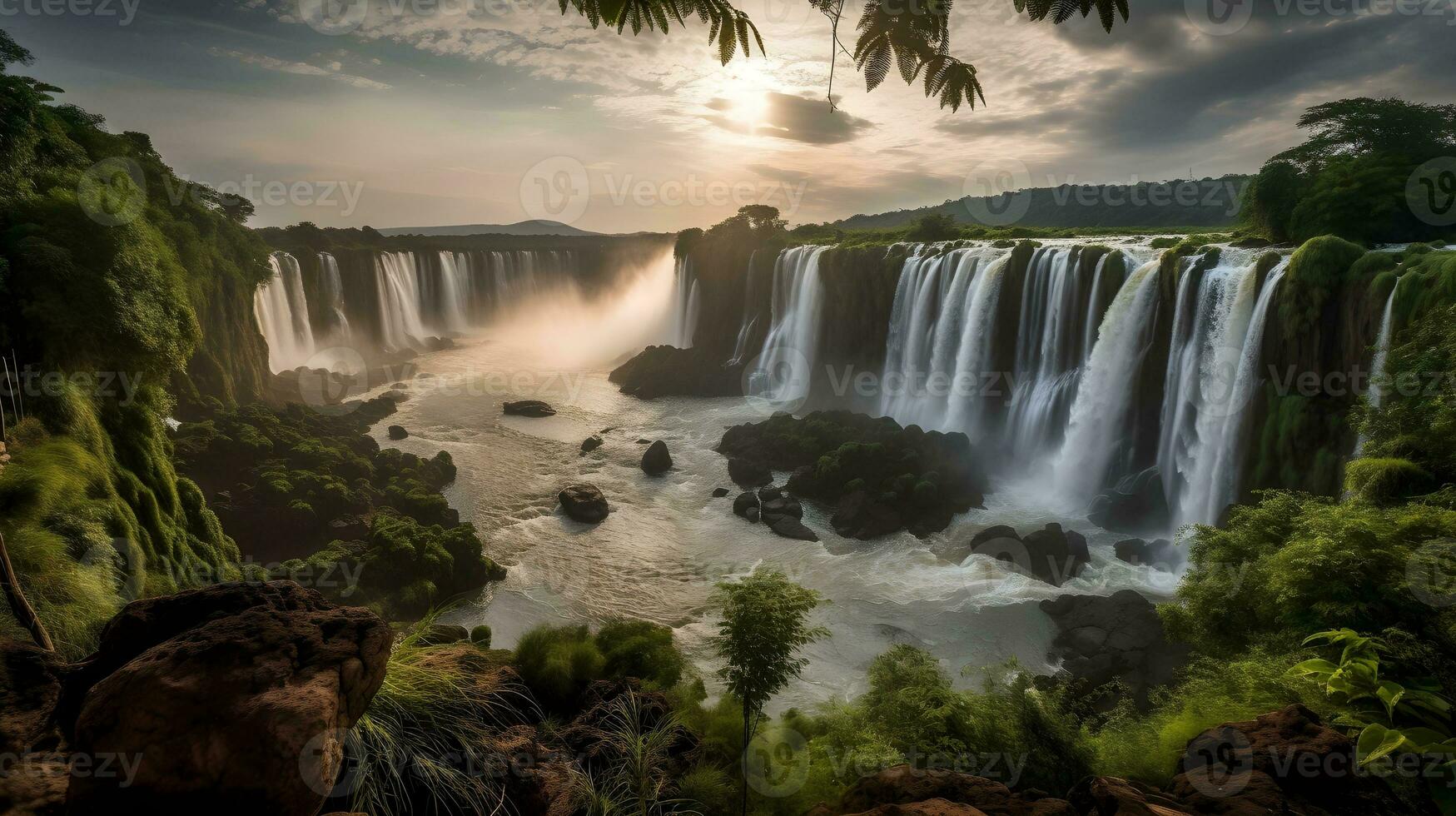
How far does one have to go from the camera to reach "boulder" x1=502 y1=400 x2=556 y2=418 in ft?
106

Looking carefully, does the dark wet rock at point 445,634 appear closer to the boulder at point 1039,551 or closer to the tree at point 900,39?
the tree at point 900,39

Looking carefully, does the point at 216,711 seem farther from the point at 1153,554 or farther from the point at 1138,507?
the point at 1138,507

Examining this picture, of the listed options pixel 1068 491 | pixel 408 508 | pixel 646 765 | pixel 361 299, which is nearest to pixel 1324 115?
pixel 1068 491

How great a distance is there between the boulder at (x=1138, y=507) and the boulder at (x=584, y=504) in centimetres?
1568

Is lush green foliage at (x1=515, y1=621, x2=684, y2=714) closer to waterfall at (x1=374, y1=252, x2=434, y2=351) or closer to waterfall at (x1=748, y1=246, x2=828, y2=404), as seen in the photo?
waterfall at (x1=748, y1=246, x2=828, y2=404)

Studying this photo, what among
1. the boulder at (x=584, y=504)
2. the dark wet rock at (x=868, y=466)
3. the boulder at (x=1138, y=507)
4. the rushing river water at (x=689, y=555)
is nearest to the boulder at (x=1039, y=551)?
the rushing river water at (x=689, y=555)

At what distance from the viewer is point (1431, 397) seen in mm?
8812

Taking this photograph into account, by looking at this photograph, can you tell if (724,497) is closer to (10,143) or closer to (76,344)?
(76,344)

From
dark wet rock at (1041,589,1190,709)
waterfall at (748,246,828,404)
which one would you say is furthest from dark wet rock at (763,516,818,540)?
waterfall at (748,246,828,404)

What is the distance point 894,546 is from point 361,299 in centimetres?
4440

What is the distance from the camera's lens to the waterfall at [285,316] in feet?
119

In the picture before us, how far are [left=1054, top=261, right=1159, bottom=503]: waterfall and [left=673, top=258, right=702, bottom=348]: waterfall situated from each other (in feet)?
95.8

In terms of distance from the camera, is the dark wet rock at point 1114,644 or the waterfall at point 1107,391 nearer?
the dark wet rock at point 1114,644

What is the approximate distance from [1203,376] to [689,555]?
15.3 metres
